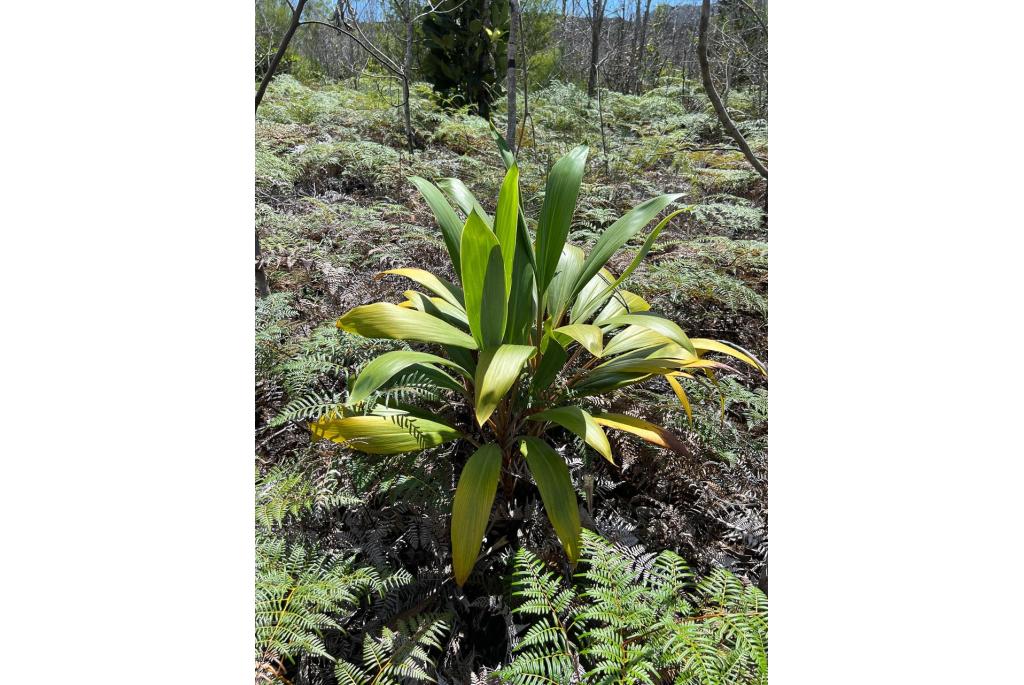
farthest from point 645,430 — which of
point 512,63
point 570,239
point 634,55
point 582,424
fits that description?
→ point 634,55

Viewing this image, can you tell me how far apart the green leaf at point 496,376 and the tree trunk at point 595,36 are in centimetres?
188

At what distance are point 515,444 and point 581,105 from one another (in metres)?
1.91

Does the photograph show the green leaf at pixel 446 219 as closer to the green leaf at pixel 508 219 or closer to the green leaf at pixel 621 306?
the green leaf at pixel 508 219

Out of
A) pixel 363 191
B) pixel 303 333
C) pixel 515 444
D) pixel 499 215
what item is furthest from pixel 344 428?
pixel 363 191

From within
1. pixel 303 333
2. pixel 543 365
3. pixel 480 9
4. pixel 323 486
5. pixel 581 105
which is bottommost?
pixel 323 486

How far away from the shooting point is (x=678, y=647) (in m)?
0.80

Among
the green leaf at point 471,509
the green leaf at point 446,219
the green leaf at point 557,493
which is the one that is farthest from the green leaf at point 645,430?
the green leaf at point 446,219

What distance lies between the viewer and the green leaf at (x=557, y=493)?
3.13 ft

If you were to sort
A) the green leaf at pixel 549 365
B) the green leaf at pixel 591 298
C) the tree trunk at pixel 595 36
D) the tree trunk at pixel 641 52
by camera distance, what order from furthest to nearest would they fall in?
the tree trunk at pixel 641 52 < the tree trunk at pixel 595 36 < the green leaf at pixel 591 298 < the green leaf at pixel 549 365

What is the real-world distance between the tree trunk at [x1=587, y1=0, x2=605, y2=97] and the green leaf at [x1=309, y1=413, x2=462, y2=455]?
196 centimetres

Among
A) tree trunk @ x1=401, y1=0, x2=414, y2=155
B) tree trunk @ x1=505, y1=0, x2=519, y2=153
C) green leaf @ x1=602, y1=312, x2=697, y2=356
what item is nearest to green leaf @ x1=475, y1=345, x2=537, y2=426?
green leaf @ x1=602, y1=312, x2=697, y2=356

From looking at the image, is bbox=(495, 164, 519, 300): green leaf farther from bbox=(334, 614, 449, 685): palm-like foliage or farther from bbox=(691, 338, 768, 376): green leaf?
bbox=(334, 614, 449, 685): palm-like foliage

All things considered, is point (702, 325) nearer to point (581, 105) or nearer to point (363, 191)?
point (581, 105)

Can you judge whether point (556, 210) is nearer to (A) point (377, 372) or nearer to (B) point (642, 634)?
(A) point (377, 372)
